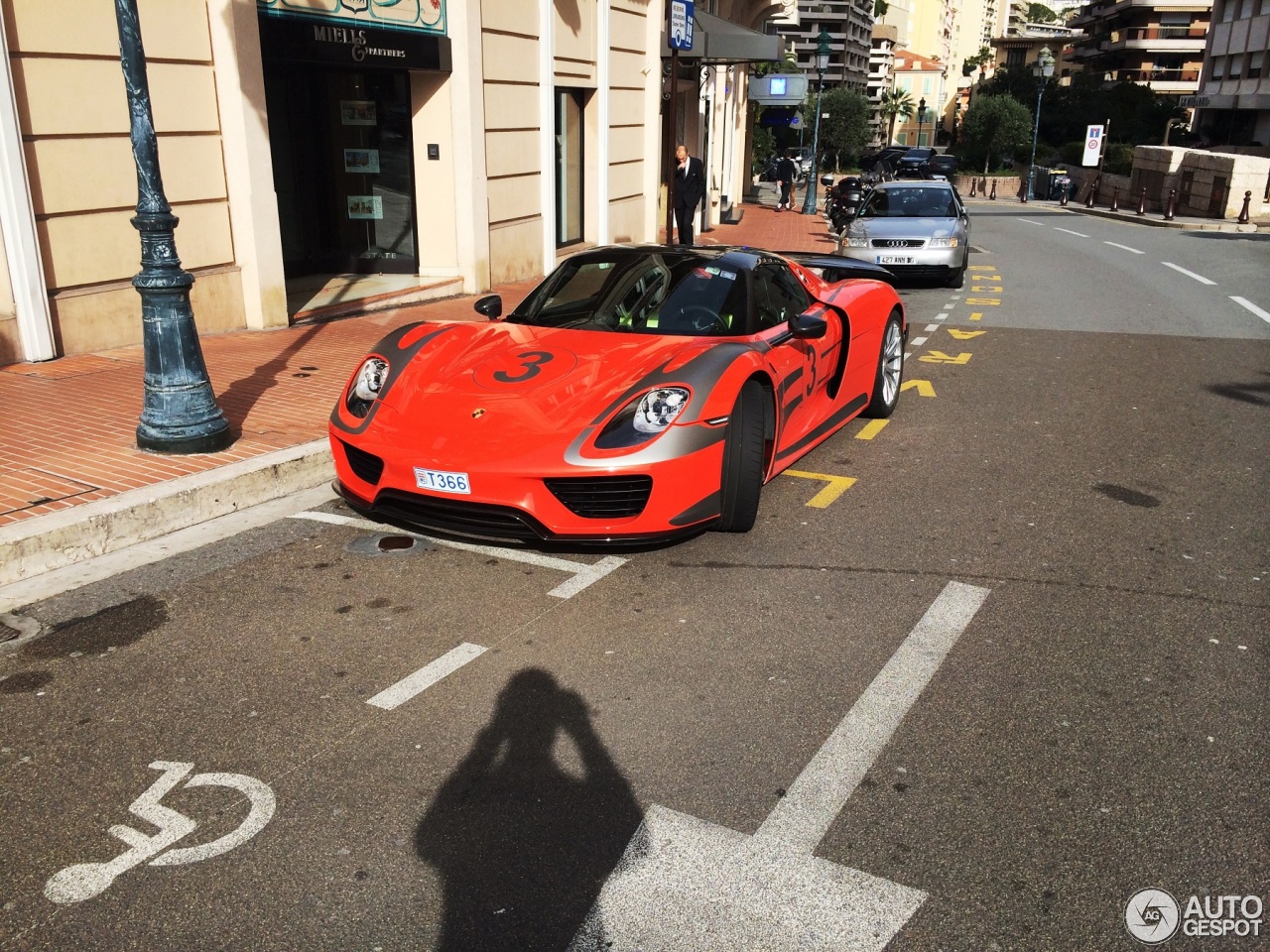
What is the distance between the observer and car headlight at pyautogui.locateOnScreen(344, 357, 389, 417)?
17.9ft

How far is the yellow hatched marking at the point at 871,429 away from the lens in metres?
7.70

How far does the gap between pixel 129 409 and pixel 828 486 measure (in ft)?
15.7

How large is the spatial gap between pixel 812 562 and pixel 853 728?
160 cm

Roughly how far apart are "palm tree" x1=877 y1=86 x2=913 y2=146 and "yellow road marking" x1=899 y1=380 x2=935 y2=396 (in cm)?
16016

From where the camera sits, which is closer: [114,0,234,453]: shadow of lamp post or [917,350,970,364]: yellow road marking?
[114,0,234,453]: shadow of lamp post

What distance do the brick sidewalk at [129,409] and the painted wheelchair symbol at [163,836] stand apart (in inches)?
100

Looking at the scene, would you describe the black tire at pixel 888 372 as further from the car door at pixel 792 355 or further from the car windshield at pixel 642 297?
the car windshield at pixel 642 297

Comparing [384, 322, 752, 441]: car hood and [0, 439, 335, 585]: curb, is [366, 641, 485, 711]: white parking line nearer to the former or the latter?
[384, 322, 752, 441]: car hood

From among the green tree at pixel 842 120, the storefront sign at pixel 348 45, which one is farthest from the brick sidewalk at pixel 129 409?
the green tree at pixel 842 120

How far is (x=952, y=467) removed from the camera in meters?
6.90

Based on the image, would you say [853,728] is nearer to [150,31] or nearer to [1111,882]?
[1111,882]

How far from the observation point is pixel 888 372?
812 cm

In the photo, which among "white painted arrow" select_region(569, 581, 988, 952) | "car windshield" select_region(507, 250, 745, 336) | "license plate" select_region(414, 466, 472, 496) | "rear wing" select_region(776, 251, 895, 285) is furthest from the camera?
"rear wing" select_region(776, 251, 895, 285)

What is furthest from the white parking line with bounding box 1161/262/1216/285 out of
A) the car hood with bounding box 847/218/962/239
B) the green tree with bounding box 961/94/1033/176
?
the green tree with bounding box 961/94/1033/176
